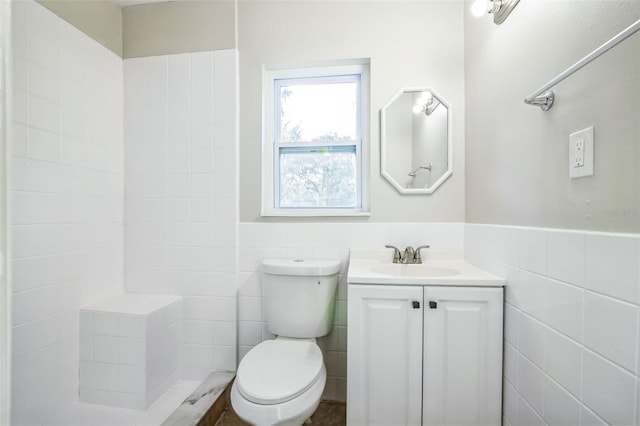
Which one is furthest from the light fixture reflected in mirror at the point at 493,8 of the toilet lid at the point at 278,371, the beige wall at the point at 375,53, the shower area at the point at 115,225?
the toilet lid at the point at 278,371

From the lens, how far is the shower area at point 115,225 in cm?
127

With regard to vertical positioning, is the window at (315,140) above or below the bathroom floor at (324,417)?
above

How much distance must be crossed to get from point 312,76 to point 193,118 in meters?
0.80

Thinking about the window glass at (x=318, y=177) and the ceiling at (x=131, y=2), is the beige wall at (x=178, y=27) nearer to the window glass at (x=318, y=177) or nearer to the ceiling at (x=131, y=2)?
the ceiling at (x=131, y=2)

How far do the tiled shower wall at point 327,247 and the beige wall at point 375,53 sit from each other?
0.26 feet

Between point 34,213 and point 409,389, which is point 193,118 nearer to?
point 34,213

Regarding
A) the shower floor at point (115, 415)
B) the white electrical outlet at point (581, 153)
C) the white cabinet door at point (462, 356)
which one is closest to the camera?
the white electrical outlet at point (581, 153)

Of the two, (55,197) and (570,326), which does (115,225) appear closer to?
(55,197)

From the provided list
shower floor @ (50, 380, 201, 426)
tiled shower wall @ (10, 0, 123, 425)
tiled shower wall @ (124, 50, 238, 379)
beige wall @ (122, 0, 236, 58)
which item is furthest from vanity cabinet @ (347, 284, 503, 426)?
beige wall @ (122, 0, 236, 58)

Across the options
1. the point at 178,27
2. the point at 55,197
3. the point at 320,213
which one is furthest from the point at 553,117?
the point at 55,197

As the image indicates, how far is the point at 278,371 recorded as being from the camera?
1.15 m

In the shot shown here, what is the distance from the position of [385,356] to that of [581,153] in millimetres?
995

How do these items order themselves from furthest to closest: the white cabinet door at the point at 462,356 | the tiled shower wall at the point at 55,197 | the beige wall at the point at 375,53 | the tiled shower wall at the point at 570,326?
the beige wall at the point at 375,53, the tiled shower wall at the point at 55,197, the white cabinet door at the point at 462,356, the tiled shower wall at the point at 570,326

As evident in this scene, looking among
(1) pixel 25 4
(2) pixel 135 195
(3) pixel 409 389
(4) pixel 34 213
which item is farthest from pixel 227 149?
(3) pixel 409 389
